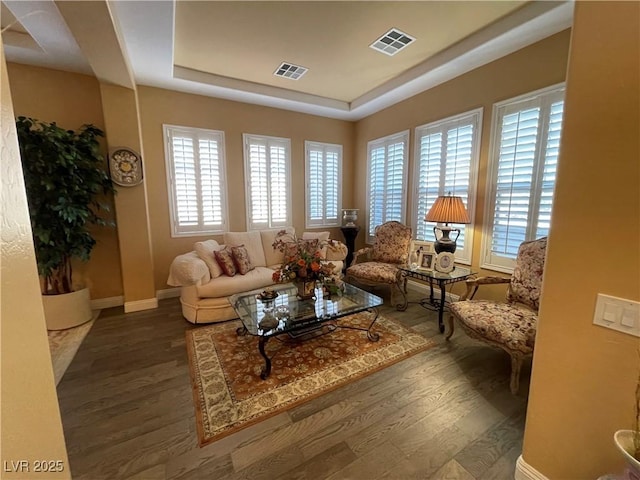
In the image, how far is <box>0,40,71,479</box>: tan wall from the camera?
59cm

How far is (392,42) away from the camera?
9.40ft

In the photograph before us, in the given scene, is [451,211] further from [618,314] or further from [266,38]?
[266,38]

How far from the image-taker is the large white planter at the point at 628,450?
2.82ft

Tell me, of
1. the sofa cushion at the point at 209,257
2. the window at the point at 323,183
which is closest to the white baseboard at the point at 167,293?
the sofa cushion at the point at 209,257

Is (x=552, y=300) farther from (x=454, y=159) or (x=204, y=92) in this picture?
(x=204, y=92)

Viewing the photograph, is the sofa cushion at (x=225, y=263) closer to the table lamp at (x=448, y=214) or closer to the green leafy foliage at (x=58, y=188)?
the green leafy foliage at (x=58, y=188)

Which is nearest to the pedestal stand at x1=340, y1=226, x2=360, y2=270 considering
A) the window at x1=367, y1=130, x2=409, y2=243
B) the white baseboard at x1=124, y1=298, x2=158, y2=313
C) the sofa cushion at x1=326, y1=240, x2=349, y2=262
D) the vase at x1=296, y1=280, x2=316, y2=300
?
the window at x1=367, y1=130, x2=409, y2=243

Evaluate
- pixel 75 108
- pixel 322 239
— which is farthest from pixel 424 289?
pixel 75 108

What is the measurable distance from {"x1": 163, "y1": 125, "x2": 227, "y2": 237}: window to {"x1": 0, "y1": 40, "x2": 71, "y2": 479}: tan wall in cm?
345

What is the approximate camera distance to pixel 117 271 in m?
3.56

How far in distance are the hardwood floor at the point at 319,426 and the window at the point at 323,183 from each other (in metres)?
3.19

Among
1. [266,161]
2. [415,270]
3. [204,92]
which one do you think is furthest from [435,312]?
[204,92]

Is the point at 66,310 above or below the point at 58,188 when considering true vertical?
below

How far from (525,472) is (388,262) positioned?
278 centimetres
